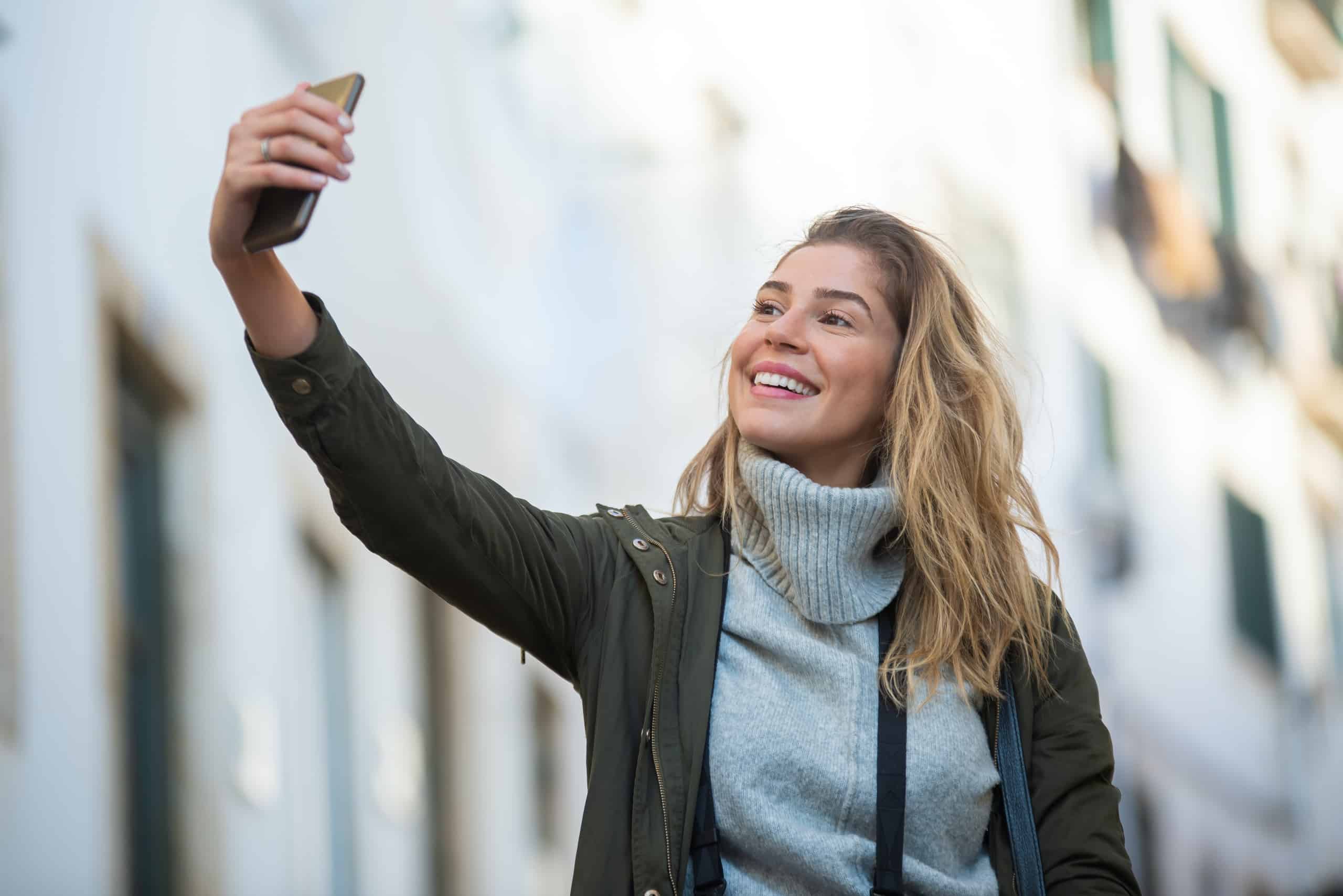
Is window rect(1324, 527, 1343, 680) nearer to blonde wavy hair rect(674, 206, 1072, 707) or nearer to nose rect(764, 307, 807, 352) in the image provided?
blonde wavy hair rect(674, 206, 1072, 707)

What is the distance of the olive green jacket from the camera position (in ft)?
4.22

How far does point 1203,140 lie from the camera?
236 inches

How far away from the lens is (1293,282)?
19.6ft

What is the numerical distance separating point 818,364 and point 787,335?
6 centimetres

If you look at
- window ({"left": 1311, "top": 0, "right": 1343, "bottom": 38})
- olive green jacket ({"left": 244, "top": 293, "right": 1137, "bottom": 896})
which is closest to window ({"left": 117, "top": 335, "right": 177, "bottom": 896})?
olive green jacket ({"left": 244, "top": 293, "right": 1137, "bottom": 896})

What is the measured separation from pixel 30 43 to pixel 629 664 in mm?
1827

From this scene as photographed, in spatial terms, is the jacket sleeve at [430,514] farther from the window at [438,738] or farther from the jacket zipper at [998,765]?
the window at [438,738]

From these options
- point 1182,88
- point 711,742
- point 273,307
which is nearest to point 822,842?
point 711,742

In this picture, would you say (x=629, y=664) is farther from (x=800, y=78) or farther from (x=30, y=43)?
(x=800, y=78)

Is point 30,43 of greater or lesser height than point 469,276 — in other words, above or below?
above

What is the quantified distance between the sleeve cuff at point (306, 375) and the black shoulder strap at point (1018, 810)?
3.07ft

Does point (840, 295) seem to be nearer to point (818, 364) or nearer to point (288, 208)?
point (818, 364)

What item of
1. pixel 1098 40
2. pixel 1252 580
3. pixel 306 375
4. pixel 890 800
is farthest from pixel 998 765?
pixel 1252 580

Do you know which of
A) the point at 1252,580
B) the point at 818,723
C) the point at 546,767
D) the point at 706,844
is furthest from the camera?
the point at 1252,580
